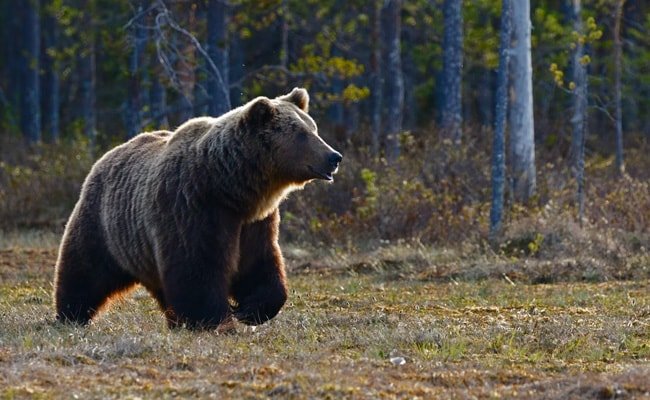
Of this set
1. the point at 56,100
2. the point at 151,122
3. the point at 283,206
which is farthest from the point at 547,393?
the point at 56,100

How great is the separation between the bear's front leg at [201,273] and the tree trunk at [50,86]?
2494 centimetres

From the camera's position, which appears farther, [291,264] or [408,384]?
[291,264]

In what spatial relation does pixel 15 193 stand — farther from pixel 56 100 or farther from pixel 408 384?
pixel 56 100

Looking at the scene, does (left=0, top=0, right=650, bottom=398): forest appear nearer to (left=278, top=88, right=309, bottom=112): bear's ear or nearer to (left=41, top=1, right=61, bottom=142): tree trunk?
(left=278, top=88, right=309, bottom=112): bear's ear

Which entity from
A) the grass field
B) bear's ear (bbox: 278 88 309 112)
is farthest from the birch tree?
bear's ear (bbox: 278 88 309 112)

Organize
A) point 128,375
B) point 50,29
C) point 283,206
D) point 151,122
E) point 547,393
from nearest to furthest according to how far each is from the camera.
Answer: point 547,393 < point 128,375 < point 283,206 < point 151,122 < point 50,29

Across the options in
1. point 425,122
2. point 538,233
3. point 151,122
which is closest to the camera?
point 538,233

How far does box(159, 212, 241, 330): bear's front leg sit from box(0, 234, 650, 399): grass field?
198mm

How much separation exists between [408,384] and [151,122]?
44.9ft

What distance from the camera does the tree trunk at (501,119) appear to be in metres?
13.7

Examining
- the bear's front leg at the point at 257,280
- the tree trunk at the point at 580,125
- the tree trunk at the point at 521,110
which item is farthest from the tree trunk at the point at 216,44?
the bear's front leg at the point at 257,280

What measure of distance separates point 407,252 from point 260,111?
578 centimetres

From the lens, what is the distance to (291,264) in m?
14.2

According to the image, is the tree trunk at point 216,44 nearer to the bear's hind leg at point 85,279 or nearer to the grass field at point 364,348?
the grass field at point 364,348
